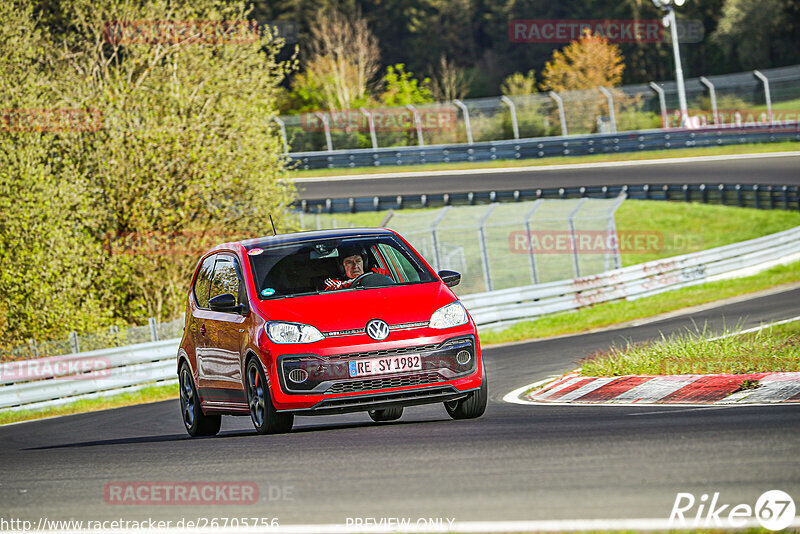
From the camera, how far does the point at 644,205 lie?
119ft

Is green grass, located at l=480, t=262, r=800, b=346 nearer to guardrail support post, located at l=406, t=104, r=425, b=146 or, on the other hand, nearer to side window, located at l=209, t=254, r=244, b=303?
side window, located at l=209, t=254, r=244, b=303

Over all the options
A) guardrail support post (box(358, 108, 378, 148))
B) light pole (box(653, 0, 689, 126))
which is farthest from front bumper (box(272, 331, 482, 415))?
guardrail support post (box(358, 108, 378, 148))

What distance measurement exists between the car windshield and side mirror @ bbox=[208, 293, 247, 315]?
0.20 m

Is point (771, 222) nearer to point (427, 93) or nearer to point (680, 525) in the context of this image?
point (680, 525)

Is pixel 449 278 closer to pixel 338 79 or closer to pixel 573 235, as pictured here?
pixel 573 235

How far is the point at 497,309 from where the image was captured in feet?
74.4

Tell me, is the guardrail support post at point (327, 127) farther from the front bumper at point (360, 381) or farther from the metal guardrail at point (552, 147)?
the front bumper at point (360, 381)

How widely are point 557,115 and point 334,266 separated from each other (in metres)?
46.1

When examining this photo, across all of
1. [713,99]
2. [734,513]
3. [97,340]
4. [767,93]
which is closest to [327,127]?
[713,99]

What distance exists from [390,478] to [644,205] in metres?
31.5

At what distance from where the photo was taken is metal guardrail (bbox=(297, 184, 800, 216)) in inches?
1320

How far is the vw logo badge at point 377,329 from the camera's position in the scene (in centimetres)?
812

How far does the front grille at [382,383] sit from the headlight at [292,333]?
39cm

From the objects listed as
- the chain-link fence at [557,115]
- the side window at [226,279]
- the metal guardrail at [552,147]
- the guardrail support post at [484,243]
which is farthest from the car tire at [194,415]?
the chain-link fence at [557,115]
